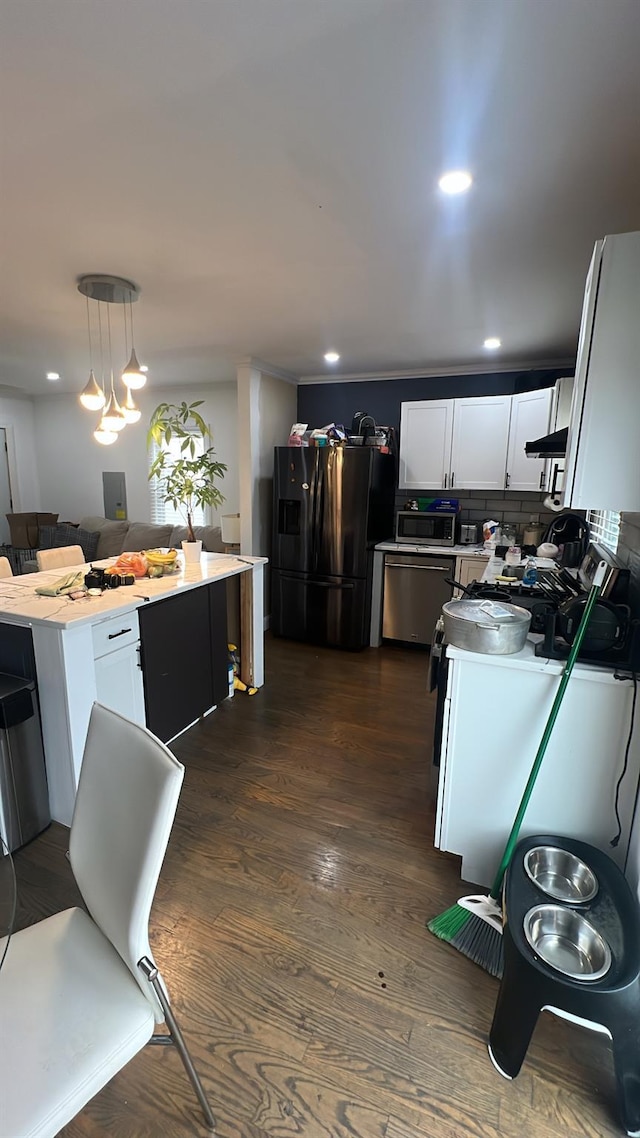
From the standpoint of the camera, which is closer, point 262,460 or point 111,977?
point 111,977

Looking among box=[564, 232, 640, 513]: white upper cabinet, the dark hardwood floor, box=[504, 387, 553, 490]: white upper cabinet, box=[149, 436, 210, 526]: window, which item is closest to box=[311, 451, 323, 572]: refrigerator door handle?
box=[504, 387, 553, 490]: white upper cabinet

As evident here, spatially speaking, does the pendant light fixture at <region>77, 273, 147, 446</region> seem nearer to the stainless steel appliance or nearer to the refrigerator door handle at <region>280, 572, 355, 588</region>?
the refrigerator door handle at <region>280, 572, 355, 588</region>

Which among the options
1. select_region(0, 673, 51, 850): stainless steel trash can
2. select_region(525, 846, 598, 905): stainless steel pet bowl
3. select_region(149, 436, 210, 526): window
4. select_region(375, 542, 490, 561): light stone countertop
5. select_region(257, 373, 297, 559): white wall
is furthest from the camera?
select_region(149, 436, 210, 526): window

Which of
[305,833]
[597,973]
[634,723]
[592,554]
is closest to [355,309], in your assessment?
[592,554]

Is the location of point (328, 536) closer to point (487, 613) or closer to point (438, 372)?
point (438, 372)

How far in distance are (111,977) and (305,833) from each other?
3.70 ft

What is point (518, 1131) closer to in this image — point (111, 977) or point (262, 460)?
point (111, 977)

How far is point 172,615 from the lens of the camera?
2545mm

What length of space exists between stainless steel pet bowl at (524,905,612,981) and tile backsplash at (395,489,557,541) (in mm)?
3284

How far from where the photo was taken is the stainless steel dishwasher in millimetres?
3988

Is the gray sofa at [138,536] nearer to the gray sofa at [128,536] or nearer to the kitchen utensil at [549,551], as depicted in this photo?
the gray sofa at [128,536]

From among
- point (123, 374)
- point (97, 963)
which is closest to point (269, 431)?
point (123, 374)

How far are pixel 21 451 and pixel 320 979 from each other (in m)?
7.19

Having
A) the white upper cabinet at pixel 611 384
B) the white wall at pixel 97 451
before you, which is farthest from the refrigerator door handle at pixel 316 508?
the white upper cabinet at pixel 611 384
